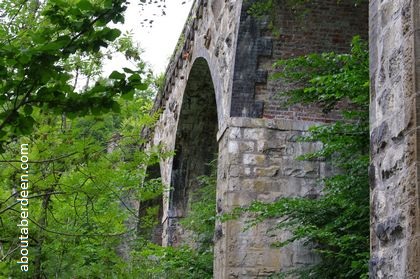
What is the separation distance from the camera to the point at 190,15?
40.1 feet

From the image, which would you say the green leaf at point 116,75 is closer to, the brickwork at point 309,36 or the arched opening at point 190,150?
the brickwork at point 309,36

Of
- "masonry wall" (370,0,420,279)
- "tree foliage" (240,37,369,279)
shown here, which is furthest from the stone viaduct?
"tree foliage" (240,37,369,279)

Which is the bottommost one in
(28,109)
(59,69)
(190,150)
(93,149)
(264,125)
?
(28,109)

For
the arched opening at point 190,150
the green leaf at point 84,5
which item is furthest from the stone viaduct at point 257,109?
the green leaf at point 84,5

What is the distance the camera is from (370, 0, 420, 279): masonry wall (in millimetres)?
3576

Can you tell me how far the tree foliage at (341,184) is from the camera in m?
6.40

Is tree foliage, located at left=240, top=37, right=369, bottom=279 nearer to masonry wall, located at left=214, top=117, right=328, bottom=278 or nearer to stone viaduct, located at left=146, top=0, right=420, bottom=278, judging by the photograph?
masonry wall, located at left=214, top=117, right=328, bottom=278

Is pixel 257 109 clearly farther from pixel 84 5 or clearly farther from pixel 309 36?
pixel 84 5

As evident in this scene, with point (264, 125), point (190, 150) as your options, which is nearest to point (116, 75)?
point (264, 125)

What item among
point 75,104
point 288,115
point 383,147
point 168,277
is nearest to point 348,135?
point 288,115

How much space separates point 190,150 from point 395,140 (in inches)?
405

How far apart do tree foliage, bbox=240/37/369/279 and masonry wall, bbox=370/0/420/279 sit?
69.9 inches

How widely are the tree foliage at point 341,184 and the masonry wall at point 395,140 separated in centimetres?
178

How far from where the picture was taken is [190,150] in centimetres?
1403
